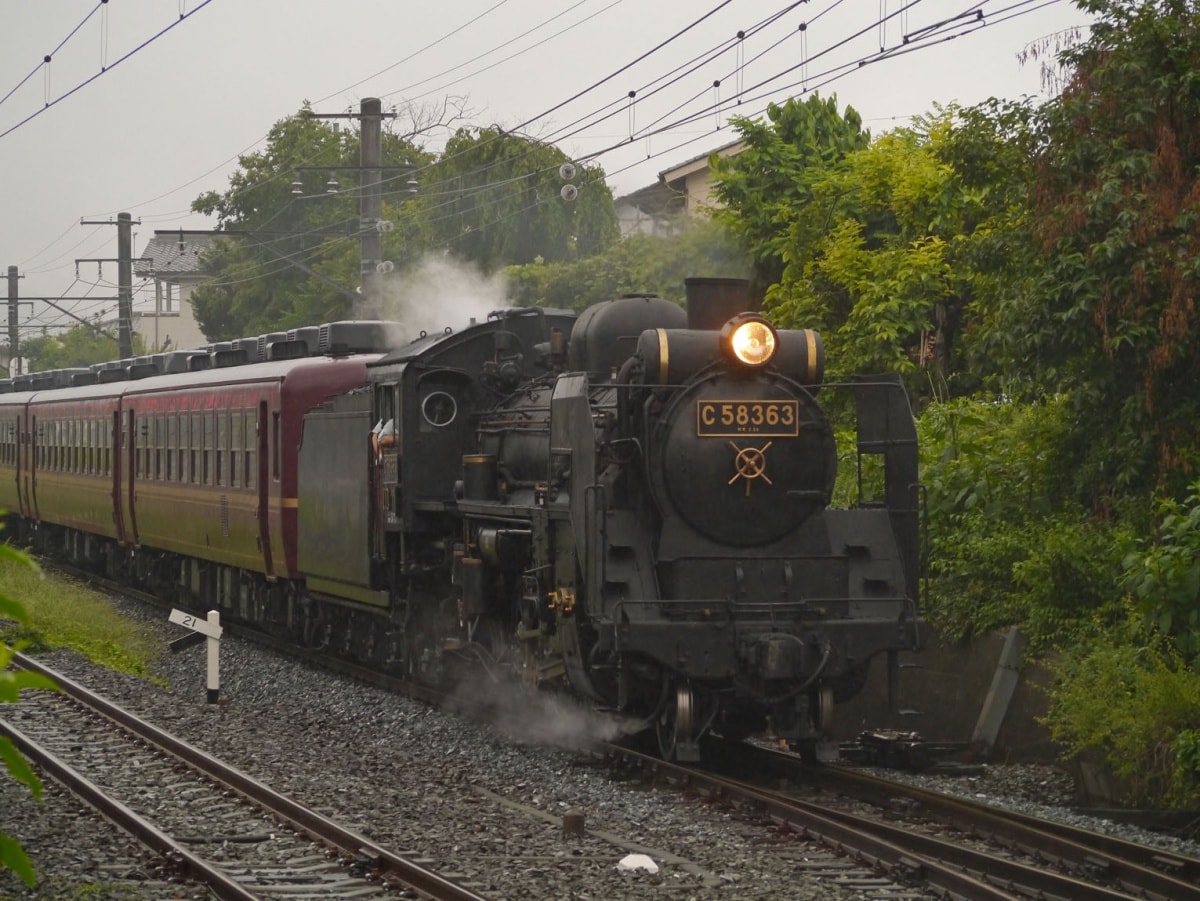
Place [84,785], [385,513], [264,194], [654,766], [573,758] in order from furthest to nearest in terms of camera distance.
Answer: [264,194]
[385,513]
[573,758]
[654,766]
[84,785]

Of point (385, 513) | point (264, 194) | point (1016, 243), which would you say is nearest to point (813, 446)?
point (1016, 243)

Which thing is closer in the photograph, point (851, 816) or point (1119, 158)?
point (851, 816)

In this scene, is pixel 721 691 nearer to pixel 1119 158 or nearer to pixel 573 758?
pixel 573 758

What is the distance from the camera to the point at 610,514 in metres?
9.80

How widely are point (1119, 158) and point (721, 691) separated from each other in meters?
4.96

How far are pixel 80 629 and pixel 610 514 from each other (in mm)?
10487

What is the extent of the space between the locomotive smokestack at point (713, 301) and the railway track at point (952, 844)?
Result: 8.94ft

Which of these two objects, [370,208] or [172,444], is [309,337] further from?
[370,208]

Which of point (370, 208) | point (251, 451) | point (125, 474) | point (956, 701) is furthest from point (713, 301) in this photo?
point (125, 474)

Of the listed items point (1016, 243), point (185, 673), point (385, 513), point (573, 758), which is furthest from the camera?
point (185, 673)

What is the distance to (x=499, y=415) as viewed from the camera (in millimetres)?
12750

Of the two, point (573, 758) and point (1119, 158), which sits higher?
point (1119, 158)

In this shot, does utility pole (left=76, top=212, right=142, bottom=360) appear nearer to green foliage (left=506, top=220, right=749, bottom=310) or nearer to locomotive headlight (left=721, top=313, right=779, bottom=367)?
green foliage (left=506, top=220, right=749, bottom=310)

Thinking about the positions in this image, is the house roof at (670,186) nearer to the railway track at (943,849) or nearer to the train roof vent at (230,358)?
the train roof vent at (230,358)
